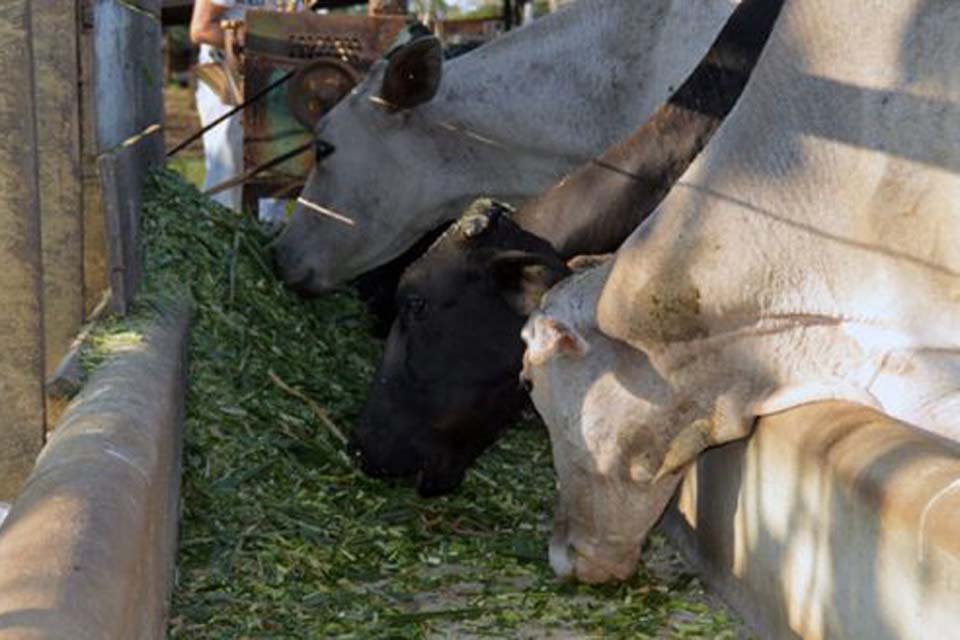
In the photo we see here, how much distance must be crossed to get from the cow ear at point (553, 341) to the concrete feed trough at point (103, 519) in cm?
103

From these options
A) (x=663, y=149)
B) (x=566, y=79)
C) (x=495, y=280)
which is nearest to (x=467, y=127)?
(x=566, y=79)

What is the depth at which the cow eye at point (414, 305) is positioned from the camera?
6.23 meters

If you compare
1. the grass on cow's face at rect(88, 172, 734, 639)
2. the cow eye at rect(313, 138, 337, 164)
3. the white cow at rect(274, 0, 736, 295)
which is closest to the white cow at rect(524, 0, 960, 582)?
the grass on cow's face at rect(88, 172, 734, 639)

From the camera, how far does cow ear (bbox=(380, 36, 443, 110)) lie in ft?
24.8

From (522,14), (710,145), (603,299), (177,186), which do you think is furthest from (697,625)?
(522,14)

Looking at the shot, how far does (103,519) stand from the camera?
3434mm

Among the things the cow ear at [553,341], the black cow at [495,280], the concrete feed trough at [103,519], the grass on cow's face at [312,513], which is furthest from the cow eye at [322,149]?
the cow ear at [553,341]

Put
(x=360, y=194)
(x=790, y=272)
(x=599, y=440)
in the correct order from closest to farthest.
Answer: (x=790, y=272) < (x=599, y=440) < (x=360, y=194)

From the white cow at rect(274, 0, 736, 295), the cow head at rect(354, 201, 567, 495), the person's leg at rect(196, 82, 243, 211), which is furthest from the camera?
the person's leg at rect(196, 82, 243, 211)

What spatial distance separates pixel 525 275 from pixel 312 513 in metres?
1.08

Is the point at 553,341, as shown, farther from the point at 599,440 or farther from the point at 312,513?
the point at 312,513

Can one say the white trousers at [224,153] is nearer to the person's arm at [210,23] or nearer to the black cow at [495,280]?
the person's arm at [210,23]

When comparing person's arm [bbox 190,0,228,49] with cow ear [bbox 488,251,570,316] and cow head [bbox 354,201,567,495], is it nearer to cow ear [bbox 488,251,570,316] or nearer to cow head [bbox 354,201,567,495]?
cow head [bbox 354,201,567,495]

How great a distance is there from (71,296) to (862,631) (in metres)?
3.12
